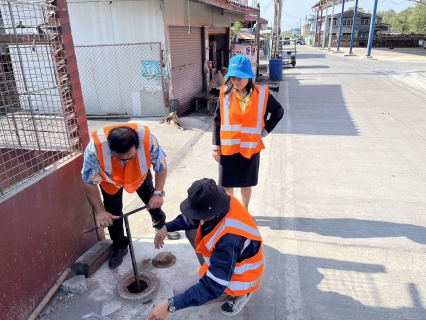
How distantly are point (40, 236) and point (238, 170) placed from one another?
1.89m

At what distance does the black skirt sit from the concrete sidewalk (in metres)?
0.65

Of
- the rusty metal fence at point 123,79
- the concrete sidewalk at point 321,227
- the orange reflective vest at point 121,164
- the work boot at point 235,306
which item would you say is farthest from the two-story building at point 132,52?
the work boot at point 235,306

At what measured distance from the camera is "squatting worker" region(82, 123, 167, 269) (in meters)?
2.26

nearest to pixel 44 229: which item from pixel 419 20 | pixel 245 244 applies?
pixel 245 244

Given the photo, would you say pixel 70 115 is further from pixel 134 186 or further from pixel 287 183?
pixel 287 183

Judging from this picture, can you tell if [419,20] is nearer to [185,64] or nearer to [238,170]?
[185,64]

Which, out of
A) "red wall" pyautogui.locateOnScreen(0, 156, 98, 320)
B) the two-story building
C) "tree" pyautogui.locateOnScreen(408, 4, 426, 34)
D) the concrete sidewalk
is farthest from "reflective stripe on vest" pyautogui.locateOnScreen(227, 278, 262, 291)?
"tree" pyautogui.locateOnScreen(408, 4, 426, 34)

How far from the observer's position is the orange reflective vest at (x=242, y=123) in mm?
3107

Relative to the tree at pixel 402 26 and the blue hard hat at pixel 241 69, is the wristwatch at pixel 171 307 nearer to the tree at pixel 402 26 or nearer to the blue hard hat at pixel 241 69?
the blue hard hat at pixel 241 69

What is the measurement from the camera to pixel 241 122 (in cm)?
316

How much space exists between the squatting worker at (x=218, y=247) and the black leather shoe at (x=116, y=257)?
1.23 metres

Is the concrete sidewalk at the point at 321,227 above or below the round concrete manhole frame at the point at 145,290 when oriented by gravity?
below

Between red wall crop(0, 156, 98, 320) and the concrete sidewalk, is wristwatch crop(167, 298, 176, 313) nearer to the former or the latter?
the concrete sidewalk

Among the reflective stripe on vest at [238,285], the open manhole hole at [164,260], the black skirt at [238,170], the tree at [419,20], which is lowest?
the open manhole hole at [164,260]
